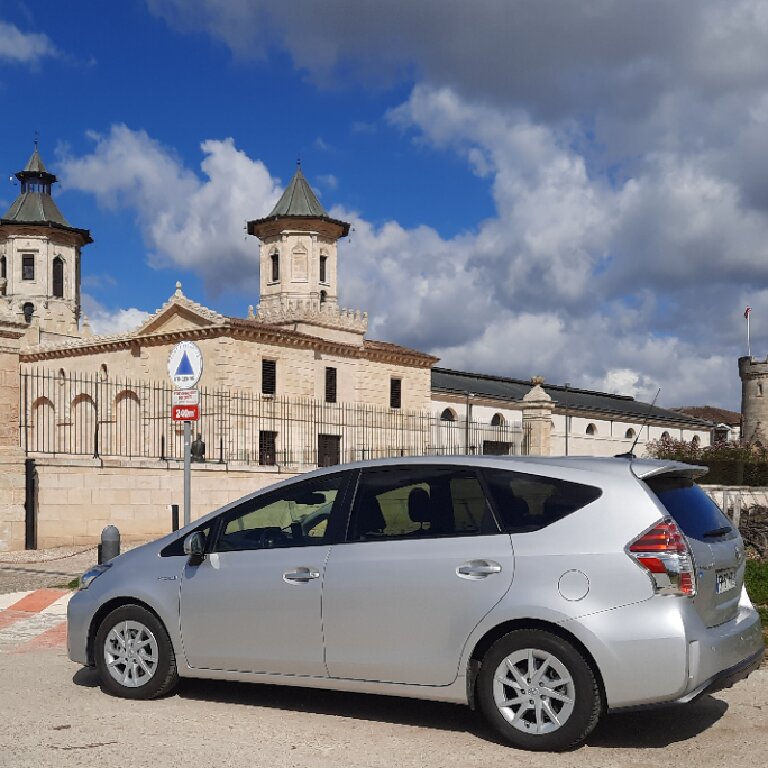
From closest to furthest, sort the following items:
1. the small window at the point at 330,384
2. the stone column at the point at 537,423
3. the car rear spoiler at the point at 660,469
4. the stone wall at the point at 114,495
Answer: the car rear spoiler at the point at 660,469
the stone wall at the point at 114,495
the stone column at the point at 537,423
the small window at the point at 330,384

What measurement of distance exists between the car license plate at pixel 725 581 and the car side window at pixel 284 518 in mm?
2293

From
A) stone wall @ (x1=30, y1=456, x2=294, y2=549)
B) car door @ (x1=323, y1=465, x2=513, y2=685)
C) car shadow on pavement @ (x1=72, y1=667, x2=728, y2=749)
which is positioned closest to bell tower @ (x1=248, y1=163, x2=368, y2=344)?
stone wall @ (x1=30, y1=456, x2=294, y2=549)

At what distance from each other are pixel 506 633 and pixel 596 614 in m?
0.53

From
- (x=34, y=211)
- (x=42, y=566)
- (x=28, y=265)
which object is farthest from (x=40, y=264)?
(x=42, y=566)

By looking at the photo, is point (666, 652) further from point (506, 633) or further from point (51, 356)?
point (51, 356)

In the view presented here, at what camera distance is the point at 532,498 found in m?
5.60

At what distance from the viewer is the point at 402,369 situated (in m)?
59.9

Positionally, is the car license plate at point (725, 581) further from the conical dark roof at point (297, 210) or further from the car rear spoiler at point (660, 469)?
the conical dark roof at point (297, 210)

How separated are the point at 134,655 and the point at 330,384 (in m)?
48.7

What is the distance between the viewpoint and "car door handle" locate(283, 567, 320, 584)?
5.91m

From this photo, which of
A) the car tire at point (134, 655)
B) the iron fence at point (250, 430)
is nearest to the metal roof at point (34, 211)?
the iron fence at point (250, 430)

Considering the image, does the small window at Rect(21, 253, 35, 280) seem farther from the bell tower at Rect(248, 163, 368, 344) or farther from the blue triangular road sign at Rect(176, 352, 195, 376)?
the blue triangular road sign at Rect(176, 352, 195, 376)

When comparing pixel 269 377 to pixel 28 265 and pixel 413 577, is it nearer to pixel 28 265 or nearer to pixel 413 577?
pixel 28 265

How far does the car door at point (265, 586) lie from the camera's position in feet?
19.5
